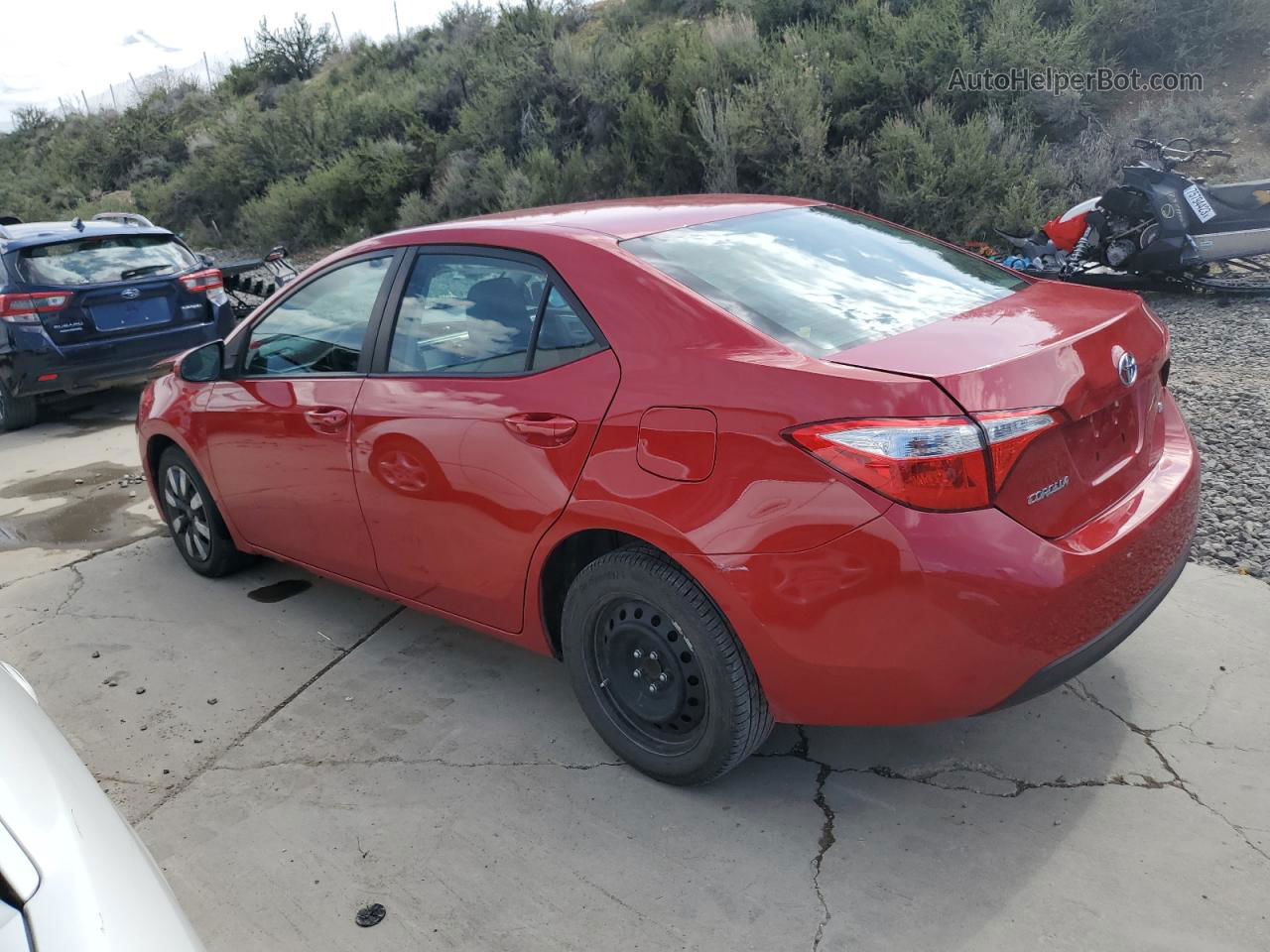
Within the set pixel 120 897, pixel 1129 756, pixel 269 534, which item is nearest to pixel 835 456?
pixel 1129 756

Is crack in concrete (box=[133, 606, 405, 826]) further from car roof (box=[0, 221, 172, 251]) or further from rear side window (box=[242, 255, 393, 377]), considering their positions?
car roof (box=[0, 221, 172, 251])

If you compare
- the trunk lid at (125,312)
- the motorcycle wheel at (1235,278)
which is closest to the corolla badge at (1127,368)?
the motorcycle wheel at (1235,278)

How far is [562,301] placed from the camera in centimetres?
302

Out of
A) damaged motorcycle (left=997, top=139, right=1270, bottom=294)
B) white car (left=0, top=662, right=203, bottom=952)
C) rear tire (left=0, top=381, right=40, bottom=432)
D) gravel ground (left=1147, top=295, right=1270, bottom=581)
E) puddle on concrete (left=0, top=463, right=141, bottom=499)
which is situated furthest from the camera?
rear tire (left=0, top=381, right=40, bottom=432)

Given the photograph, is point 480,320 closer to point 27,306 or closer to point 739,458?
point 739,458

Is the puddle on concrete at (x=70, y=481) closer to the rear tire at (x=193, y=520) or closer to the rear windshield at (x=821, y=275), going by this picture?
the rear tire at (x=193, y=520)

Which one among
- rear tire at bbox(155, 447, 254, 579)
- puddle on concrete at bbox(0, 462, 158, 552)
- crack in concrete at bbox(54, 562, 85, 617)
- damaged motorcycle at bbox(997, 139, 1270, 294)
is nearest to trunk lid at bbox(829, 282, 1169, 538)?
rear tire at bbox(155, 447, 254, 579)

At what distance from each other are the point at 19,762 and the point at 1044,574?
2.13m

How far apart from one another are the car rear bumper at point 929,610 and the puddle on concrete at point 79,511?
13.9 ft

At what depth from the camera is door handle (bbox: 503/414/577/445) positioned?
2881 millimetres

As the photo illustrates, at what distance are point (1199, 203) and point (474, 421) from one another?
6679 millimetres

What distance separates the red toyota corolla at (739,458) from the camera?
2.37 meters

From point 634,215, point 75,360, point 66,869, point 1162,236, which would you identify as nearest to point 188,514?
point 634,215

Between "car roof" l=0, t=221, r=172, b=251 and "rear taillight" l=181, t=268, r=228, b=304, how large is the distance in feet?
1.67
